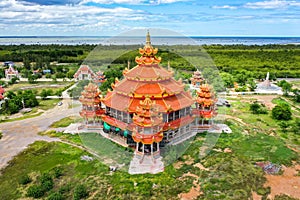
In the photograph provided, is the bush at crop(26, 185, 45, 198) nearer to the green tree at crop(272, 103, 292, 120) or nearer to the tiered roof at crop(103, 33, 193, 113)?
the tiered roof at crop(103, 33, 193, 113)

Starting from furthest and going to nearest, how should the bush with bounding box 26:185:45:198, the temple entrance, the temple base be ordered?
the temple entrance → the temple base → the bush with bounding box 26:185:45:198

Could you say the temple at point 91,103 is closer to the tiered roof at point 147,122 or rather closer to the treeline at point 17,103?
the tiered roof at point 147,122

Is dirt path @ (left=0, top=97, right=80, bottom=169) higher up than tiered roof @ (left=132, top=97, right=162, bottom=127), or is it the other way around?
tiered roof @ (left=132, top=97, right=162, bottom=127)

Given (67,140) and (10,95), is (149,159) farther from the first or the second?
(10,95)

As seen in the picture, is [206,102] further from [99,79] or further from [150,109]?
[99,79]

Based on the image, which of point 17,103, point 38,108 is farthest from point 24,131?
point 17,103

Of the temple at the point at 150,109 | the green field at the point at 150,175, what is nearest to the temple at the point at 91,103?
the temple at the point at 150,109

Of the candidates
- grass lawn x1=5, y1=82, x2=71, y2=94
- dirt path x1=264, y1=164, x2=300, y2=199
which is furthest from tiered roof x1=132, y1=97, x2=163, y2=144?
grass lawn x1=5, y1=82, x2=71, y2=94
